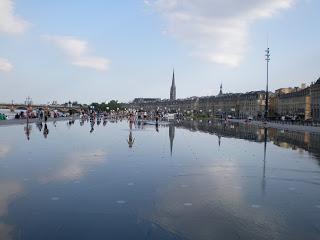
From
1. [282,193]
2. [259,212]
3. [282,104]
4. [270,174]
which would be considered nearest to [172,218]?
[259,212]

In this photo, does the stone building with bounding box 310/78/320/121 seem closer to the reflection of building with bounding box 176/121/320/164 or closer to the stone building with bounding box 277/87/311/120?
the stone building with bounding box 277/87/311/120

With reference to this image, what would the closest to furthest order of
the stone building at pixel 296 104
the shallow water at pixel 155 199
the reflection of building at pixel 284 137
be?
the shallow water at pixel 155 199
the reflection of building at pixel 284 137
the stone building at pixel 296 104

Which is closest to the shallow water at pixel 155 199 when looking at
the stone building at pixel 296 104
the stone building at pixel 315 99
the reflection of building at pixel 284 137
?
the reflection of building at pixel 284 137

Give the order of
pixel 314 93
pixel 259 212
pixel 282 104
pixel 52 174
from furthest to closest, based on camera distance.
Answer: pixel 282 104
pixel 314 93
pixel 52 174
pixel 259 212

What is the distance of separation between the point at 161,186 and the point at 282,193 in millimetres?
2776

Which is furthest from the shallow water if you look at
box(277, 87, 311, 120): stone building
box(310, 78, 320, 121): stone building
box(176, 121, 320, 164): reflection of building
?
box(277, 87, 311, 120): stone building

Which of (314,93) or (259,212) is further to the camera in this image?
(314,93)

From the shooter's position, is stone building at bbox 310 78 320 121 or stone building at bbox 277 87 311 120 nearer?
stone building at bbox 310 78 320 121

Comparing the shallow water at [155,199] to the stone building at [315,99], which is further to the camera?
the stone building at [315,99]

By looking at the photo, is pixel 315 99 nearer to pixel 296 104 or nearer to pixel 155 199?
pixel 296 104

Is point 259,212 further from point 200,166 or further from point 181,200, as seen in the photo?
point 200,166

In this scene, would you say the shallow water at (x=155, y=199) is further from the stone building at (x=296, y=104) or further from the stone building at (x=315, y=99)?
the stone building at (x=296, y=104)

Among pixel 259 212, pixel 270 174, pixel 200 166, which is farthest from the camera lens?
pixel 200 166

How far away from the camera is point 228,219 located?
24.0 ft
